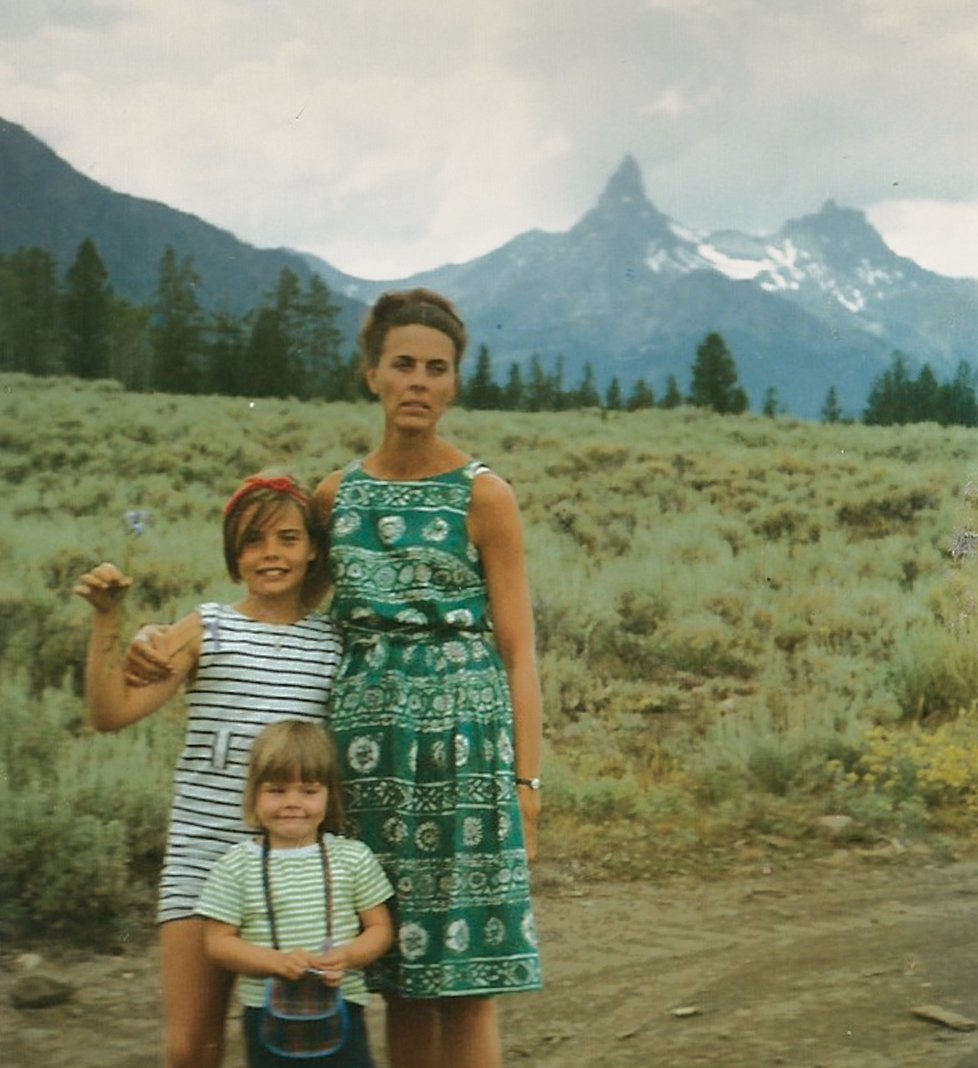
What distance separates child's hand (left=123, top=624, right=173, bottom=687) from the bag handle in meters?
0.40

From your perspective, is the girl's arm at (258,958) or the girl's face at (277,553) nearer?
the girl's arm at (258,958)

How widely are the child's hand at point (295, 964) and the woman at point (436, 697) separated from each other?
27cm

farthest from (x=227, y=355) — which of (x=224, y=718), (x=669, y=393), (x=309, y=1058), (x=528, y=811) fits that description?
(x=309, y=1058)

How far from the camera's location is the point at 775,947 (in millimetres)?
3836

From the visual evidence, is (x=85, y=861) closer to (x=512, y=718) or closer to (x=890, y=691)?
(x=512, y=718)

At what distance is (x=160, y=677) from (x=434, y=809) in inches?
25.0

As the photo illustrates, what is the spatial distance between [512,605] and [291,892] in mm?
739

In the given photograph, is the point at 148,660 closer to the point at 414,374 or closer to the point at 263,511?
the point at 263,511

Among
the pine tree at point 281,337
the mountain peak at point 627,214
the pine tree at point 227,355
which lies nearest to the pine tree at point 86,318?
the pine tree at point 227,355

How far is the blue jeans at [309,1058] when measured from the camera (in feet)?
9.15

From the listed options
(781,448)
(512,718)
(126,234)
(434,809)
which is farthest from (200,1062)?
(781,448)

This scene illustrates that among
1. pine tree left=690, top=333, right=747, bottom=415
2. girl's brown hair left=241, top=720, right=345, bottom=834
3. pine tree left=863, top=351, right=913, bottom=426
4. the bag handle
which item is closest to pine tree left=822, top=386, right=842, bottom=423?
pine tree left=863, top=351, right=913, bottom=426

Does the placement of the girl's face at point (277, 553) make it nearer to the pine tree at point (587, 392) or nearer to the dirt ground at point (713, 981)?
the dirt ground at point (713, 981)

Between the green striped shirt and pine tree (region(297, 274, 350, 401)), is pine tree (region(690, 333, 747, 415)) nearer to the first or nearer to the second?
pine tree (region(297, 274, 350, 401))
